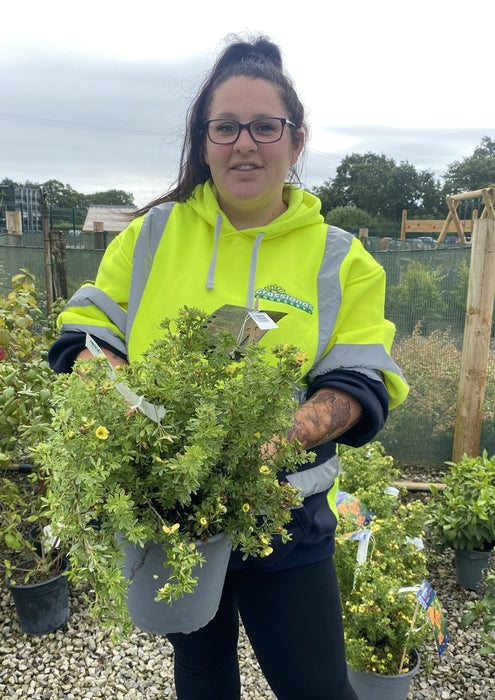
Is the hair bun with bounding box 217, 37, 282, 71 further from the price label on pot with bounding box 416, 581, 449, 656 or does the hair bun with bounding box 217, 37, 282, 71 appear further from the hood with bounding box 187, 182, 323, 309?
the price label on pot with bounding box 416, 581, 449, 656

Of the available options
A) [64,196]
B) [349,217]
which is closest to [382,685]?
[349,217]

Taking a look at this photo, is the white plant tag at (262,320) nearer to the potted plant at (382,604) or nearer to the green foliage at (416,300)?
the potted plant at (382,604)

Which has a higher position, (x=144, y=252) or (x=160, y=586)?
(x=144, y=252)

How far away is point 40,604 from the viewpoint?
2656 mm

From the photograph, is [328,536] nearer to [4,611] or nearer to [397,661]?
[397,661]

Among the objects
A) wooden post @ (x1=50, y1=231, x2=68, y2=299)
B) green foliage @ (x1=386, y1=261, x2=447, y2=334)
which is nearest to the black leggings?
green foliage @ (x1=386, y1=261, x2=447, y2=334)

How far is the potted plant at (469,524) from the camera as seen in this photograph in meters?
3.03

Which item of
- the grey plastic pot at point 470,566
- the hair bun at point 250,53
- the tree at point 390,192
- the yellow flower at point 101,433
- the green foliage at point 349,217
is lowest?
the grey plastic pot at point 470,566

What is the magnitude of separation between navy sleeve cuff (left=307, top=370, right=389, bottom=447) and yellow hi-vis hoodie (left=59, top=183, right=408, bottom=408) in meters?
0.03

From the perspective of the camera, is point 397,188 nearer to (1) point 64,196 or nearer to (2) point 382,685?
(1) point 64,196

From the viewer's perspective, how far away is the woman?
55.2 inches

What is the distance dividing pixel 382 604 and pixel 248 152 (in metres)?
1.83

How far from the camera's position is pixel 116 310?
4.90 ft

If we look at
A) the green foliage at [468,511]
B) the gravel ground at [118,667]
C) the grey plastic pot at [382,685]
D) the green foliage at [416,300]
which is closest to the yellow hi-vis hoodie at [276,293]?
the grey plastic pot at [382,685]
